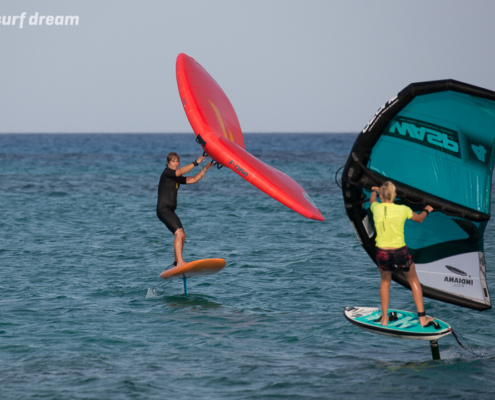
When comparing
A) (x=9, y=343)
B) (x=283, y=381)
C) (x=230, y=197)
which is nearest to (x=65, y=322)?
(x=9, y=343)

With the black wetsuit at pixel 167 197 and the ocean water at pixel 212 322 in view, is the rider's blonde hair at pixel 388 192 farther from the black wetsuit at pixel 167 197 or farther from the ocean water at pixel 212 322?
the black wetsuit at pixel 167 197

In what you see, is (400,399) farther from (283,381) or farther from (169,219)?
(169,219)

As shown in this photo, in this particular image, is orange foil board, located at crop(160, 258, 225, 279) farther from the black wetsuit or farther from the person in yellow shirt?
the person in yellow shirt

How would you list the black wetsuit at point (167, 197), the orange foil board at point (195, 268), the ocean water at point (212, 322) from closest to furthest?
the ocean water at point (212, 322) → the orange foil board at point (195, 268) → the black wetsuit at point (167, 197)

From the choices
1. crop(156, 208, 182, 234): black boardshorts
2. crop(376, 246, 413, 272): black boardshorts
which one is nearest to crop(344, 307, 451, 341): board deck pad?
crop(376, 246, 413, 272): black boardshorts

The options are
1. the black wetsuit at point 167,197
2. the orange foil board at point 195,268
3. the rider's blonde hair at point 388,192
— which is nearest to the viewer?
the rider's blonde hair at point 388,192

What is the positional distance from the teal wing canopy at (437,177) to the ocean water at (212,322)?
118cm

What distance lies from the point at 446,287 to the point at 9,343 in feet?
22.6

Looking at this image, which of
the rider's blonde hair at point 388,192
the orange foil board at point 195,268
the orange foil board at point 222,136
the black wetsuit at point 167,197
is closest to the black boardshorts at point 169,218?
the black wetsuit at point 167,197

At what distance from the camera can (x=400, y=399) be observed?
7.00 meters

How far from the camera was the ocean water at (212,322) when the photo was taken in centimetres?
740

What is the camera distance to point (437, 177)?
8.85 metres

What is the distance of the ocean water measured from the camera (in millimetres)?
7398

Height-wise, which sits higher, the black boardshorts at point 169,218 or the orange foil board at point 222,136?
the orange foil board at point 222,136
